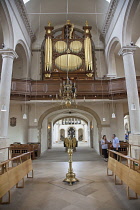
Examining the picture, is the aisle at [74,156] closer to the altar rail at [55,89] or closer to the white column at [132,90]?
the white column at [132,90]

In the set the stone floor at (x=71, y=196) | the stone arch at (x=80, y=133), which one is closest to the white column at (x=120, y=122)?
the stone floor at (x=71, y=196)

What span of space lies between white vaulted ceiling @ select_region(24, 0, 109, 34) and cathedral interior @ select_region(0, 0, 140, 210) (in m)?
0.07

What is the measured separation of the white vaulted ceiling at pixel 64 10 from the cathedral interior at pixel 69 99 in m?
0.07

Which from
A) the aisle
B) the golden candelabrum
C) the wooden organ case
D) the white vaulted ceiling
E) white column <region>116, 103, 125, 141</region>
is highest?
the white vaulted ceiling

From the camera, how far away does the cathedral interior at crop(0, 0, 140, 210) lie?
373cm

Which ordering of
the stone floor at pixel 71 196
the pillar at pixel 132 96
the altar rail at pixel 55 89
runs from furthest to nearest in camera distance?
the altar rail at pixel 55 89, the pillar at pixel 132 96, the stone floor at pixel 71 196

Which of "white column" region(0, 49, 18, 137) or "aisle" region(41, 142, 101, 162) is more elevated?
"white column" region(0, 49, 18, 137)

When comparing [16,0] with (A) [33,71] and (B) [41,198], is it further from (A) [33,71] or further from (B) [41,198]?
(B) [41,198]

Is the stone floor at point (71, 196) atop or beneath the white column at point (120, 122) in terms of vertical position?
beneath

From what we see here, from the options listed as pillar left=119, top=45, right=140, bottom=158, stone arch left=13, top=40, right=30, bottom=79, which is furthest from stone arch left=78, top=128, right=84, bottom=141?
pillar left=119, top=45, right=140, bottom=158

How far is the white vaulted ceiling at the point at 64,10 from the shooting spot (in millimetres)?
11156

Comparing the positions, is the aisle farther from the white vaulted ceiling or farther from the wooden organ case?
the white vaulted ceiling

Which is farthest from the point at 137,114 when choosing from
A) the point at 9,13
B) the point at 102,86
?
the point at 9,13

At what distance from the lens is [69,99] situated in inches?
213
